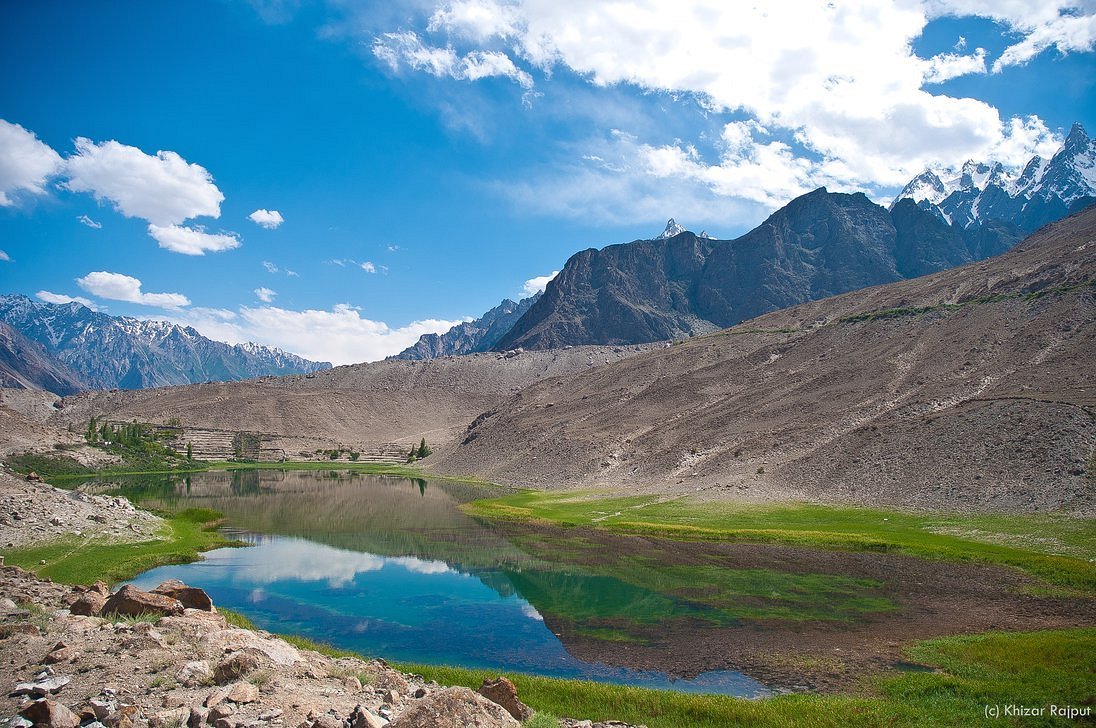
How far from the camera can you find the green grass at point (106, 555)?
3369 centimetres

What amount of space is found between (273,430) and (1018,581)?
194m

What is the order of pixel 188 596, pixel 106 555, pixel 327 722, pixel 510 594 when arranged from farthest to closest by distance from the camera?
pixel 106 555 < pixel 510 594 < pixel 188 596 < pixel 327 722

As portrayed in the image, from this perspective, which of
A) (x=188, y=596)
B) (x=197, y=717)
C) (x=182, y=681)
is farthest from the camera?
(x=188, y=596)

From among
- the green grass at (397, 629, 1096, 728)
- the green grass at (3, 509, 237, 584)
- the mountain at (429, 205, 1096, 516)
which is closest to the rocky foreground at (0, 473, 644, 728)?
the green grass at (397, 629, 1096, 728)

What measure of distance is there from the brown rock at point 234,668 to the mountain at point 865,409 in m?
58.9

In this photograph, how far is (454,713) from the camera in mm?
11305

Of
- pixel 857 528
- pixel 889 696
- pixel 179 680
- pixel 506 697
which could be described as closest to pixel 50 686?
pixel 179 680

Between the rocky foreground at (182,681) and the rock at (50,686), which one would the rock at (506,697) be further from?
the rock at (50,686)

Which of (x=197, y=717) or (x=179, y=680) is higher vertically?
(x=197, y=717)

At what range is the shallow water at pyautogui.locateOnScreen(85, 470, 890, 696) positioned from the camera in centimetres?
2612

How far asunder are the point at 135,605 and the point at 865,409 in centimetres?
8741

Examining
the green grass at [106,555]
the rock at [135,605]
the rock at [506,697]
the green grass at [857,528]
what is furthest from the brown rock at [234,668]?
the green grass at [857,528]

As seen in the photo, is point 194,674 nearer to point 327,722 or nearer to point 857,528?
point 327,722

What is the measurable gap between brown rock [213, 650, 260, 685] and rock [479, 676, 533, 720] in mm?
5437
